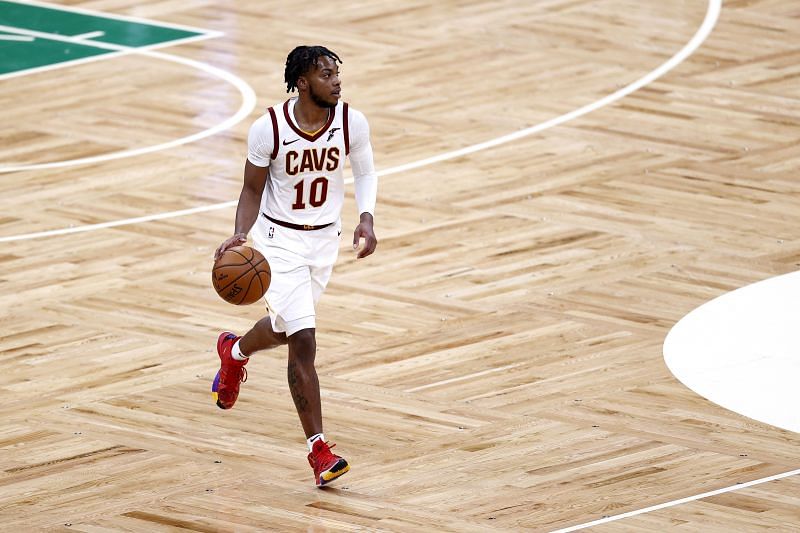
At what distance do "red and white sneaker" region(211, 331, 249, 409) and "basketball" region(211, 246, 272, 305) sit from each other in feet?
2.65

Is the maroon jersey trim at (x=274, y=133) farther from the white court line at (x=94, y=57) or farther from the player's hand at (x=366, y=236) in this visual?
the white court line at (x=94, y=57)

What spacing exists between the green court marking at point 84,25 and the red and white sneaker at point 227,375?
898 cm

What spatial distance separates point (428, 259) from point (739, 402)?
3140mm

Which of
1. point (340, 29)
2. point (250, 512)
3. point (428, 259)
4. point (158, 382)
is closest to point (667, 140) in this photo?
point (428, 259)

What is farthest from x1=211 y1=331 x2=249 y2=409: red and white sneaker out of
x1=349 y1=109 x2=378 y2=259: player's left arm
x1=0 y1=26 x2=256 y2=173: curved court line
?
x1=0 y1=26 x2=256 y2=173: curved court line

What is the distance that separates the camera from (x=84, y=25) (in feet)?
65.5

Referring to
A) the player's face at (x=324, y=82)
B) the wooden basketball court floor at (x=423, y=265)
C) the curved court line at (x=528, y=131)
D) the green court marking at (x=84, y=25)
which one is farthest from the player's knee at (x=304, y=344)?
the green court marking at (x=84, y=25)

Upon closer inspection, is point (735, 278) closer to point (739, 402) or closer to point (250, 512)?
point (739, 402)

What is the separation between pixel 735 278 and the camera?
13039 mm

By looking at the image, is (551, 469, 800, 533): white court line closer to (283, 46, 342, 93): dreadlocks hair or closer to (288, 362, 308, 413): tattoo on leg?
(288, 362, 308, 413): tattoo on leg

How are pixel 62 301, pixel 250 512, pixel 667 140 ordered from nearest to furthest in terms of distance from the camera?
1. pixel 250 512
2. pixel 62 301
3. pixel 667 140

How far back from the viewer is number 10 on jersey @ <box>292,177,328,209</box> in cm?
1000

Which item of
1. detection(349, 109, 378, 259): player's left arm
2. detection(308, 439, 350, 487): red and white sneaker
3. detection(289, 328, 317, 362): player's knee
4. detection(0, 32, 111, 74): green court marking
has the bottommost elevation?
detection(0, 32, 111, 74): green court marking

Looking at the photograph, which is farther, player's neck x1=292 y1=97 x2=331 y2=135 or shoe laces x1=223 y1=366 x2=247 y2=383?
shoe laces x1=223 y1=366 x2=247 y2=383
